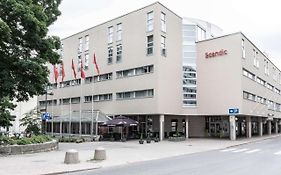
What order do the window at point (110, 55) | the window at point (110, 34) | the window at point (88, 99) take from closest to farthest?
1. the window at point (110, 55)
2. the window at point (110, 34)
3. the window at point (88, 99)

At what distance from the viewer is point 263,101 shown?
2076 inches

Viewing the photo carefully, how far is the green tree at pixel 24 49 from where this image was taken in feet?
65.9

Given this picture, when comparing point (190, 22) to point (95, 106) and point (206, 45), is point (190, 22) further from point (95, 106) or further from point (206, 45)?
point (95, 106)

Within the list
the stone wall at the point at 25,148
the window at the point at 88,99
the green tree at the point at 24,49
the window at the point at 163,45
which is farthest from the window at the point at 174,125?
the green tree at the point at 24,49

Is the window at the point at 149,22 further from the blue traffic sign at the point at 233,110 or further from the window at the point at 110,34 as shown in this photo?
the blue traffic sign at the point at 233,110

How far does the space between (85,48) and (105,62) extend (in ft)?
19.1

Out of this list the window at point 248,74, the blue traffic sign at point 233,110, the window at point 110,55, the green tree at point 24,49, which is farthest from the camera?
the window at point 110,55

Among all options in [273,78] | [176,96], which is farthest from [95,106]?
[273,78]

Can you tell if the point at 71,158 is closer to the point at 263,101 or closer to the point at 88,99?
the point at 88,99

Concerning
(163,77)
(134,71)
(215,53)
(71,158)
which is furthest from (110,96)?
(71,158)

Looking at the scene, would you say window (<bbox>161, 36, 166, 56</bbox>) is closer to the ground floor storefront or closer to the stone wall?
the ground floor storefront

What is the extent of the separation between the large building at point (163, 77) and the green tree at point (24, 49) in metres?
17.5

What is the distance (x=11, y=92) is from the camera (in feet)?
72.6

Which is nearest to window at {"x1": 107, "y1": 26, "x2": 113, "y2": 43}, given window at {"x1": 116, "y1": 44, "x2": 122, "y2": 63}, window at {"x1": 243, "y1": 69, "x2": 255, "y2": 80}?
window at {"x1": 116, "y1": 44, "x2": 122, "y2": 63}
